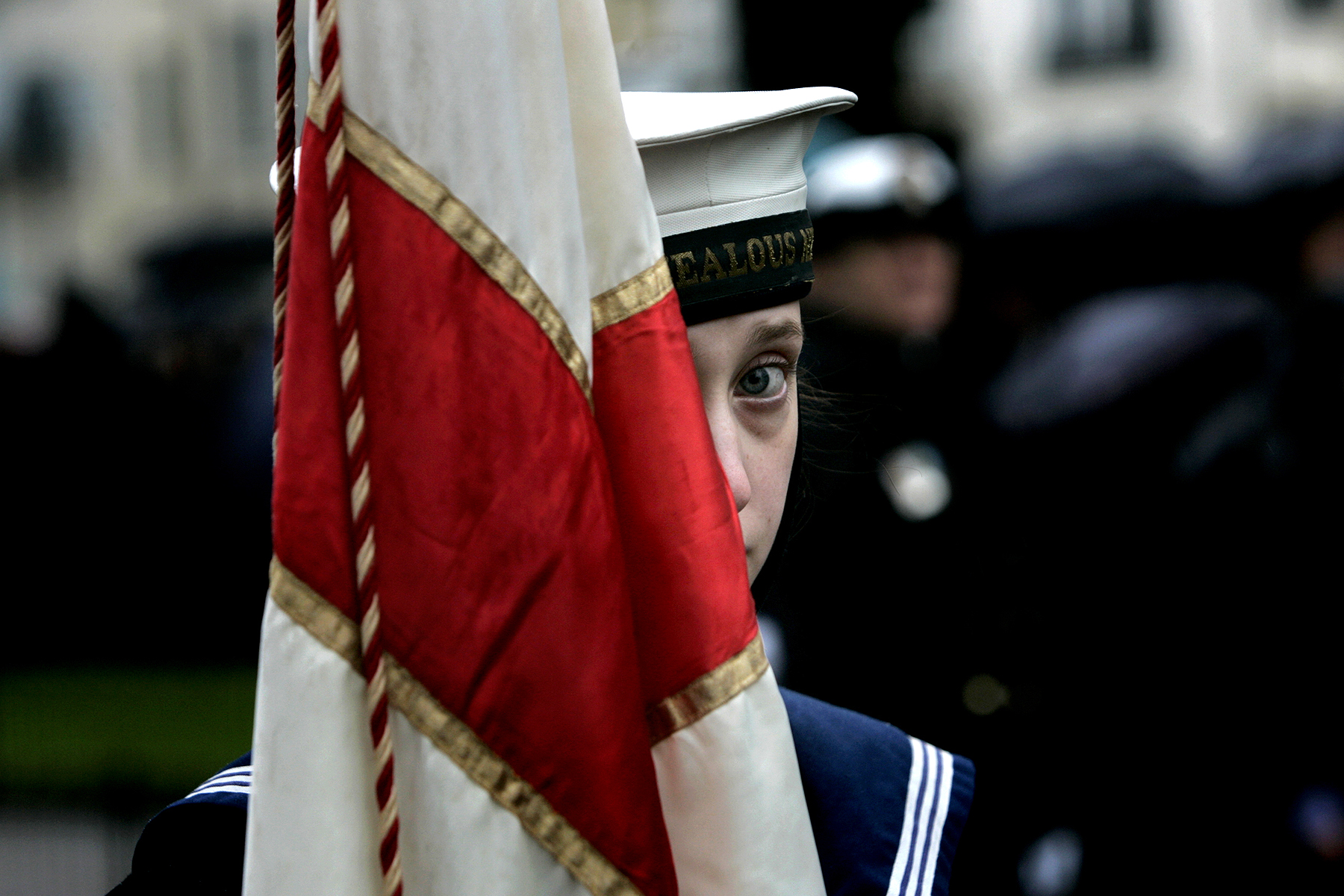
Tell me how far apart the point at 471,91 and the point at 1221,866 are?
3388 millimetres

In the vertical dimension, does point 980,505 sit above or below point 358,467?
below

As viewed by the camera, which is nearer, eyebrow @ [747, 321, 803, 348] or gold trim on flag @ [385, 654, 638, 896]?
gold trim on flag @ [385, 654, 638, 896]

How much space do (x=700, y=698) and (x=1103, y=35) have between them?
25.1 m

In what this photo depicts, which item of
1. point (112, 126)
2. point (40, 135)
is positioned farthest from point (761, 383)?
point (112, 126)

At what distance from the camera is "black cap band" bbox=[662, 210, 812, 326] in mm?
1524

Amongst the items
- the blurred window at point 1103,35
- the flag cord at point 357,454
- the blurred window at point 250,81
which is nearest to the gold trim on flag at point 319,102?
the flag cord at point 357,454

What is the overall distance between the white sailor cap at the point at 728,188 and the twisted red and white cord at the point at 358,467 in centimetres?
42

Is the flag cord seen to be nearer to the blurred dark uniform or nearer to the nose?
the nose

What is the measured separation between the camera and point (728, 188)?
158cm

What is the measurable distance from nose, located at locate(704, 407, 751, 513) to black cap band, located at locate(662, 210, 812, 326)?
10 centimetres

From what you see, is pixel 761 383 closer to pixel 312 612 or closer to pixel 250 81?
pixel 312 612

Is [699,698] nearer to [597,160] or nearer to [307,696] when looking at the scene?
[307,696]

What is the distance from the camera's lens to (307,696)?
111 cm

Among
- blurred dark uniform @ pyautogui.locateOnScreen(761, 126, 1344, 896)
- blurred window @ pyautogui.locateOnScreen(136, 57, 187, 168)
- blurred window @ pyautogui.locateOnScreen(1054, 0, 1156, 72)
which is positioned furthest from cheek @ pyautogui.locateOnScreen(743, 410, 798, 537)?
blurred window @ pyautogui.locateOnScreen(136, 57, 187, 168)
